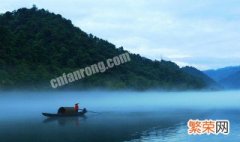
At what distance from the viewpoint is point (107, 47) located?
95000 millimetres

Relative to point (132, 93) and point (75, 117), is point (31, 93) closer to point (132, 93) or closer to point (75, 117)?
point (75, 117)

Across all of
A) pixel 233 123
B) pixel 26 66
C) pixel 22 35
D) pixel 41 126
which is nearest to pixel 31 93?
pixel 26 66

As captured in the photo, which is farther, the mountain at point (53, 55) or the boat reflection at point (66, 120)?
the mountain at point (53, 55)

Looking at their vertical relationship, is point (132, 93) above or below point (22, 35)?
below

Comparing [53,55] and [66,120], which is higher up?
[53,55]

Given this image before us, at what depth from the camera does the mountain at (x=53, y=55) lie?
64500 mm

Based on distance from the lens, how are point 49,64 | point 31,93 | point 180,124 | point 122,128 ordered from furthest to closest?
point 49,64, point 31,93, point 180,124, point 122,128

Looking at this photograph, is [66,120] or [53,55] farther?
[53,55]

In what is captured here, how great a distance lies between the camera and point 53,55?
77.9m

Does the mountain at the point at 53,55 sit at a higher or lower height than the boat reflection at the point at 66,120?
higher

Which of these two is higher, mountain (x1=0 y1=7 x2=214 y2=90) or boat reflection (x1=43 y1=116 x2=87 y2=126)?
mountain (x1=0 y1=7 x2=214 y2=90)

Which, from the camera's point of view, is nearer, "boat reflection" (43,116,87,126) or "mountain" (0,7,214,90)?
"boat reflection" (43,116,87,126)

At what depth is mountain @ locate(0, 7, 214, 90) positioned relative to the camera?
64.5 m

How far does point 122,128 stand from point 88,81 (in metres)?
43.5
